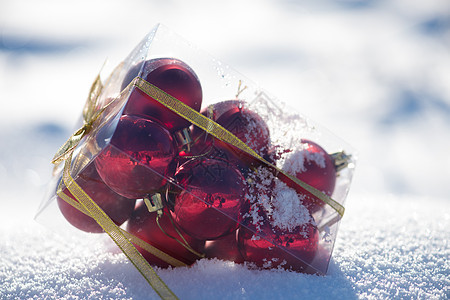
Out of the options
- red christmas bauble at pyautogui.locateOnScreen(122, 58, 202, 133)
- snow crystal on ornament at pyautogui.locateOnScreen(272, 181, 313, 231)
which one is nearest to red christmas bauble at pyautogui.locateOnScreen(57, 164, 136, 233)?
red christmas bauble at pyautogui.locateOnScreen(122, 58, 202, 133)

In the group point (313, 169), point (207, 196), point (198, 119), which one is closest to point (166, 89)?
point (198, 119)

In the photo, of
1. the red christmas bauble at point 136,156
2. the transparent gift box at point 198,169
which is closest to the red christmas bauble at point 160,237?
the transparent gift box at point 198,169

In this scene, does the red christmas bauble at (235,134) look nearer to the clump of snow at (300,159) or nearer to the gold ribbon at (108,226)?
the clump of snow at (300,159)

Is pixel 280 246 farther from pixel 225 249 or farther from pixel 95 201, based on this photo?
pixel 95 201

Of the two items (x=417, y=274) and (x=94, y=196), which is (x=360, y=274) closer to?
(x=417, y=274)

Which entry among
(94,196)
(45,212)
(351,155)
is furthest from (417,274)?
(45,212)
